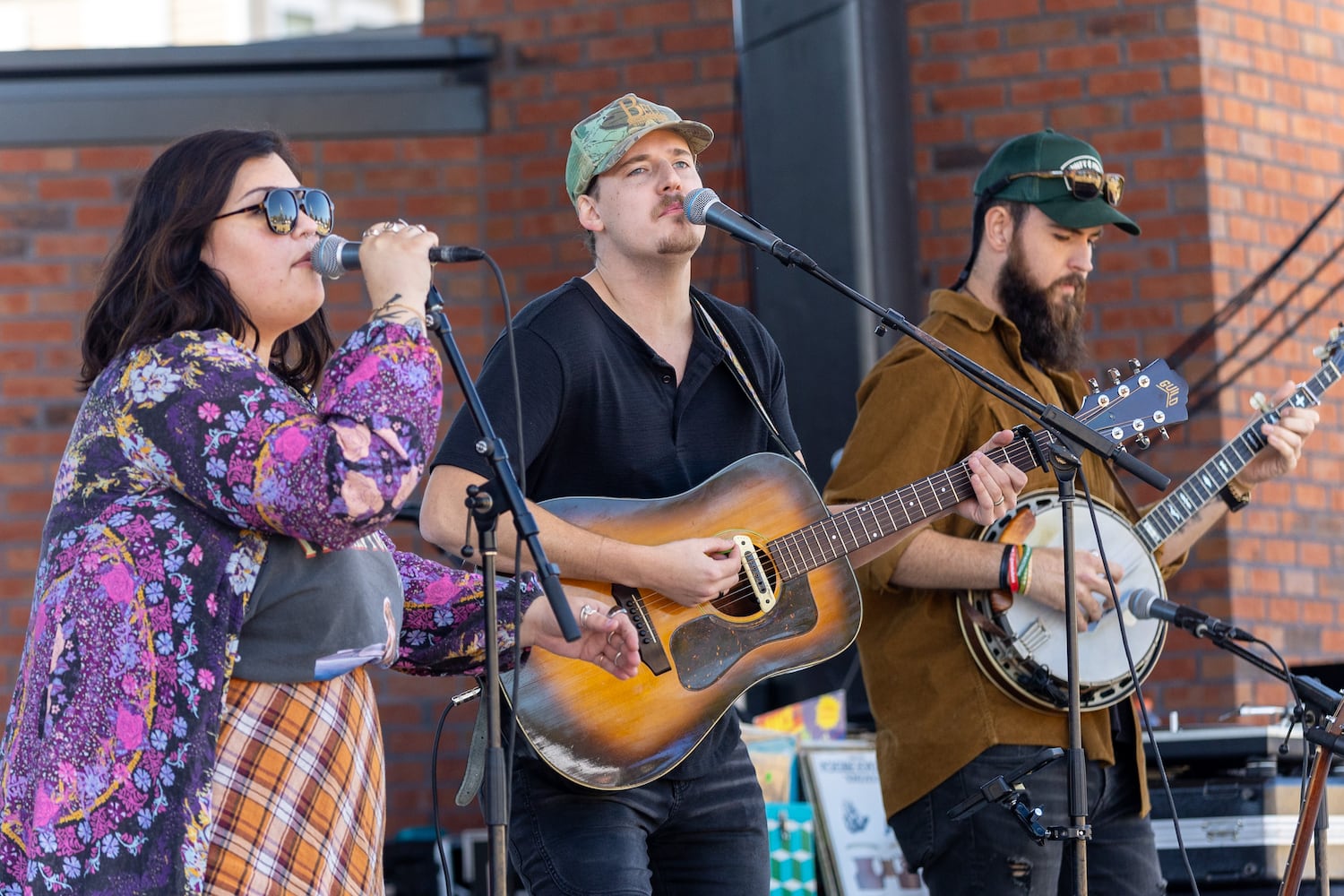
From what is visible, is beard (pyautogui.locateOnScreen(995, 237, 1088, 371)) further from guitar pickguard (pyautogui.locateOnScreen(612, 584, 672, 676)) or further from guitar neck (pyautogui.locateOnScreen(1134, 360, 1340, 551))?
guitar pickguard (pyautogui.locateOnScreen(612, 584, 672, 676))

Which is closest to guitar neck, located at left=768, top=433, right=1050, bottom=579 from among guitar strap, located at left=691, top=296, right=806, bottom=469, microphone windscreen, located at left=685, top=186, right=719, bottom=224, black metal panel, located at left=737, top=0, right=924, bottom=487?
guitar strap, located at left=691, top=296, right=806, bottom=469

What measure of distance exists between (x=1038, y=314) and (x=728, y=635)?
125 centimetres

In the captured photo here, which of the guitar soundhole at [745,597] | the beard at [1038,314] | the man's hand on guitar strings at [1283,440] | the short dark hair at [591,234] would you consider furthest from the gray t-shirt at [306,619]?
the man's hand on guitar strings at [1283,440]

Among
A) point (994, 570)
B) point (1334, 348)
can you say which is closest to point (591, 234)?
point (994, 570)

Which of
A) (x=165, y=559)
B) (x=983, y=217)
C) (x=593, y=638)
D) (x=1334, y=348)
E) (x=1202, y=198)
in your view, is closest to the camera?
(x=165, y=559)

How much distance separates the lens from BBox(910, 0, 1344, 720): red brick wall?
6.20 m

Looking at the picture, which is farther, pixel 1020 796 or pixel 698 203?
pixel 1020 796

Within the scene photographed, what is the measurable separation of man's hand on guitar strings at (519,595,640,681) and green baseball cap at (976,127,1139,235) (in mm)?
1751

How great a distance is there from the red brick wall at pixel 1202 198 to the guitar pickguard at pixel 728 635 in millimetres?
2946

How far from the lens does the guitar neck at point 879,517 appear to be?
346cm

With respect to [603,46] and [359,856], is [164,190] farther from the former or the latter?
[603,46]

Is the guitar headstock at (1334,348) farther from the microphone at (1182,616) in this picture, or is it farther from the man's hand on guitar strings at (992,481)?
the man's hand on guitar strings at (992,481)

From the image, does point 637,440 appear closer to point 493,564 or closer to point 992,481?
point 992,481

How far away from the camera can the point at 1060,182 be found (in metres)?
4.11
